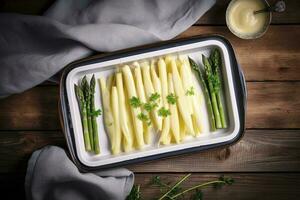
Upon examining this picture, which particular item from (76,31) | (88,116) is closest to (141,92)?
(88,116)

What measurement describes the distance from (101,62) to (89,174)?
461 mm

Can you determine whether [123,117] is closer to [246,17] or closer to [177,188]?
[177,188]

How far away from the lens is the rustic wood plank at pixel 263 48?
1.74 metres

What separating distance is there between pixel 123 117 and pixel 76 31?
0.39 m

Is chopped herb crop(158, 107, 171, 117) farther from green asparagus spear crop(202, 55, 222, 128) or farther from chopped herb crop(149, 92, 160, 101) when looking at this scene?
green asparagus spear crop(202, 55, 222, 128)

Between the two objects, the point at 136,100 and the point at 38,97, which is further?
the point at 38,97

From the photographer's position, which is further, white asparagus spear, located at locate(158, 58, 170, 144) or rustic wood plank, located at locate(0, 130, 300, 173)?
rustic wood plank, located at locate(0, 130, 300, 173)

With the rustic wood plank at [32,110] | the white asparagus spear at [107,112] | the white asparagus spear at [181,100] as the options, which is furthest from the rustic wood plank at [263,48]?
the rustic wood plank at [32,110]

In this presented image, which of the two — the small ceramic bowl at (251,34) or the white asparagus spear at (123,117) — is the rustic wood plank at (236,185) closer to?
the white asparagus spear at (123,117)

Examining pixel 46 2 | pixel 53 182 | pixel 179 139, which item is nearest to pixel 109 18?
pixel 46 2

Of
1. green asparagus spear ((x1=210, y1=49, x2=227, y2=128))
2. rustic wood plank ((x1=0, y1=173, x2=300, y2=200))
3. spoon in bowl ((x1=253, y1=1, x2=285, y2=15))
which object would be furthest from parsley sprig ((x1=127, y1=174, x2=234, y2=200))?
spoon in bowl ((x1=253, y1=1, x2=285, y2=15))

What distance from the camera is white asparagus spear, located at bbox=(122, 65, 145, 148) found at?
162 centimetres

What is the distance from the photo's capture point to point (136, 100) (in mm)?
1608

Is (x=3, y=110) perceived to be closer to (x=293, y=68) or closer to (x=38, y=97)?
(x=38, y=97)
